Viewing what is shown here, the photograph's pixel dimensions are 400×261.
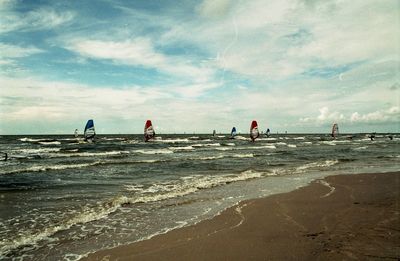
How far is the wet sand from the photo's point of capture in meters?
5.98

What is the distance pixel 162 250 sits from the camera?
6477 millimetres

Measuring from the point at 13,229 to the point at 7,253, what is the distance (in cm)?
190

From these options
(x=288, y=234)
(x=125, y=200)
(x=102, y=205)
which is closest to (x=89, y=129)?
(x=125, y=200)

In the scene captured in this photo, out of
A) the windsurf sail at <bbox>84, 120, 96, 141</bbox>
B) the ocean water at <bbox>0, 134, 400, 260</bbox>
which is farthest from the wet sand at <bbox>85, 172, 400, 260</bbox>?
the windsurf sail at <bbox>84, 120, 96, 141</bbox>

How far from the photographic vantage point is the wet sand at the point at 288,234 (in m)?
5.98

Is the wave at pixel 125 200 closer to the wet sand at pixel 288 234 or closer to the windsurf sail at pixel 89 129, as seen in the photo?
the wet sand at pixel 288 234

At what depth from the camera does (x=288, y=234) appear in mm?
7180

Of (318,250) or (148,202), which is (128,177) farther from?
(318,250)

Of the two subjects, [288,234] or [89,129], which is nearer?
[288,234]

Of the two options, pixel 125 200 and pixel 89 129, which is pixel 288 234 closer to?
pixel 125 200

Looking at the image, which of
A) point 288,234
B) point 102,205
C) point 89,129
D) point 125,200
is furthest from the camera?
point 89,129

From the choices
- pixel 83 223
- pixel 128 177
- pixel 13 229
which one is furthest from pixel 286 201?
pixel 128 177

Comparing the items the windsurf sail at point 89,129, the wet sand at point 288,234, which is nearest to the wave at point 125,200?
the wet sand at point 288,234

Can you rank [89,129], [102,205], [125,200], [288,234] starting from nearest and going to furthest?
[288,234] → [102,205] → [125,200] → [89,129]
